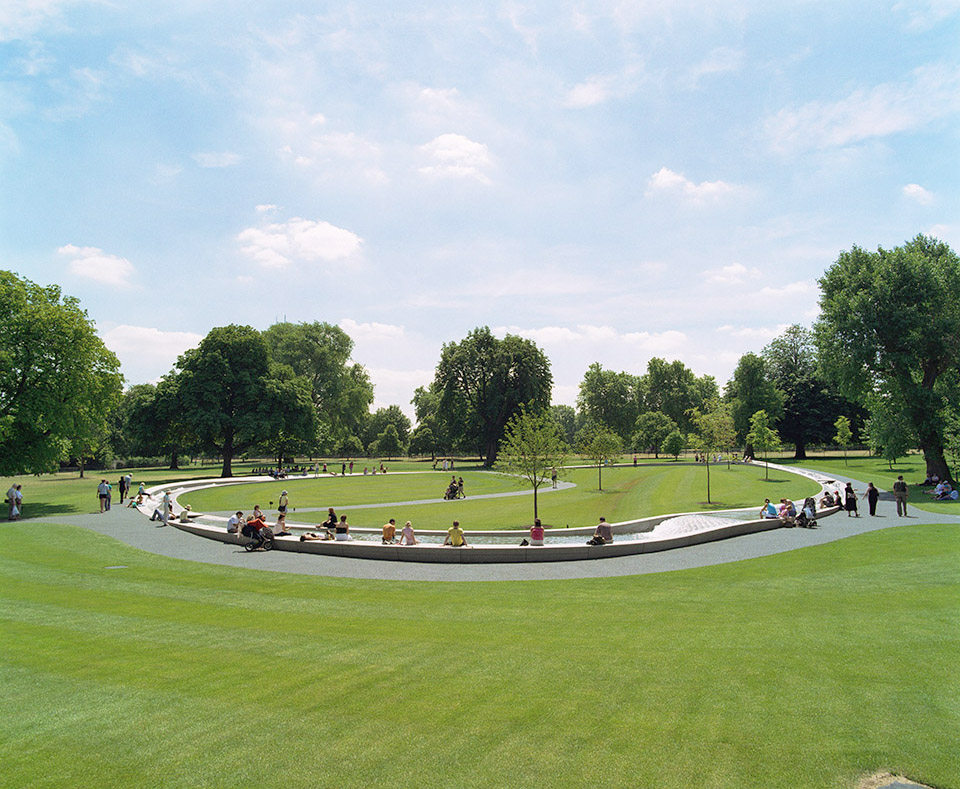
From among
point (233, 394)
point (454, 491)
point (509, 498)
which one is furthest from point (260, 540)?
point (233, 394)

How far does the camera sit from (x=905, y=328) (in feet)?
129

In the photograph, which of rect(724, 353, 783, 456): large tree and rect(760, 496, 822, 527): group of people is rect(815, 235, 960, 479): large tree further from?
rect(724, 353, 783, 456): large tree

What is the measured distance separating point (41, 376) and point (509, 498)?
100 ft

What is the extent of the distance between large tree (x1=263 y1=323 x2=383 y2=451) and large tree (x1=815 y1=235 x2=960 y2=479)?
225 ft

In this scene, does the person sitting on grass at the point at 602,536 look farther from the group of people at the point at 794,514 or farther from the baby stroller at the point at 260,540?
the baby stroller at the point at 260,540

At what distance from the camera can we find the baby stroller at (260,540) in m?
21.7

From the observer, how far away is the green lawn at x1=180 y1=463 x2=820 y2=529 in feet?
96.7

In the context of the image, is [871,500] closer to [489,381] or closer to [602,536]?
[602,536]

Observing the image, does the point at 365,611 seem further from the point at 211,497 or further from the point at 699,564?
the point at 211,497

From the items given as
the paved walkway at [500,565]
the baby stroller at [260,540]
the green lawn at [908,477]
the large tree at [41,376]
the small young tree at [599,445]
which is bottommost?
the green lawn at [908,477]

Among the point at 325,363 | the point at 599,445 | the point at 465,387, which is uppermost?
the point at 325,363

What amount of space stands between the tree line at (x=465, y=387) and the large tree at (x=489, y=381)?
196 mm

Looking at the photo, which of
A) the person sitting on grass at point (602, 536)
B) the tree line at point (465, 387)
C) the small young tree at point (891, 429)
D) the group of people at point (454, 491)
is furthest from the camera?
the small young tree at point (891, 429)

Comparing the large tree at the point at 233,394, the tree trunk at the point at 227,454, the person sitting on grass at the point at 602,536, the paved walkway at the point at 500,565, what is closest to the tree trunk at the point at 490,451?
the large tree at the point at 233,394
